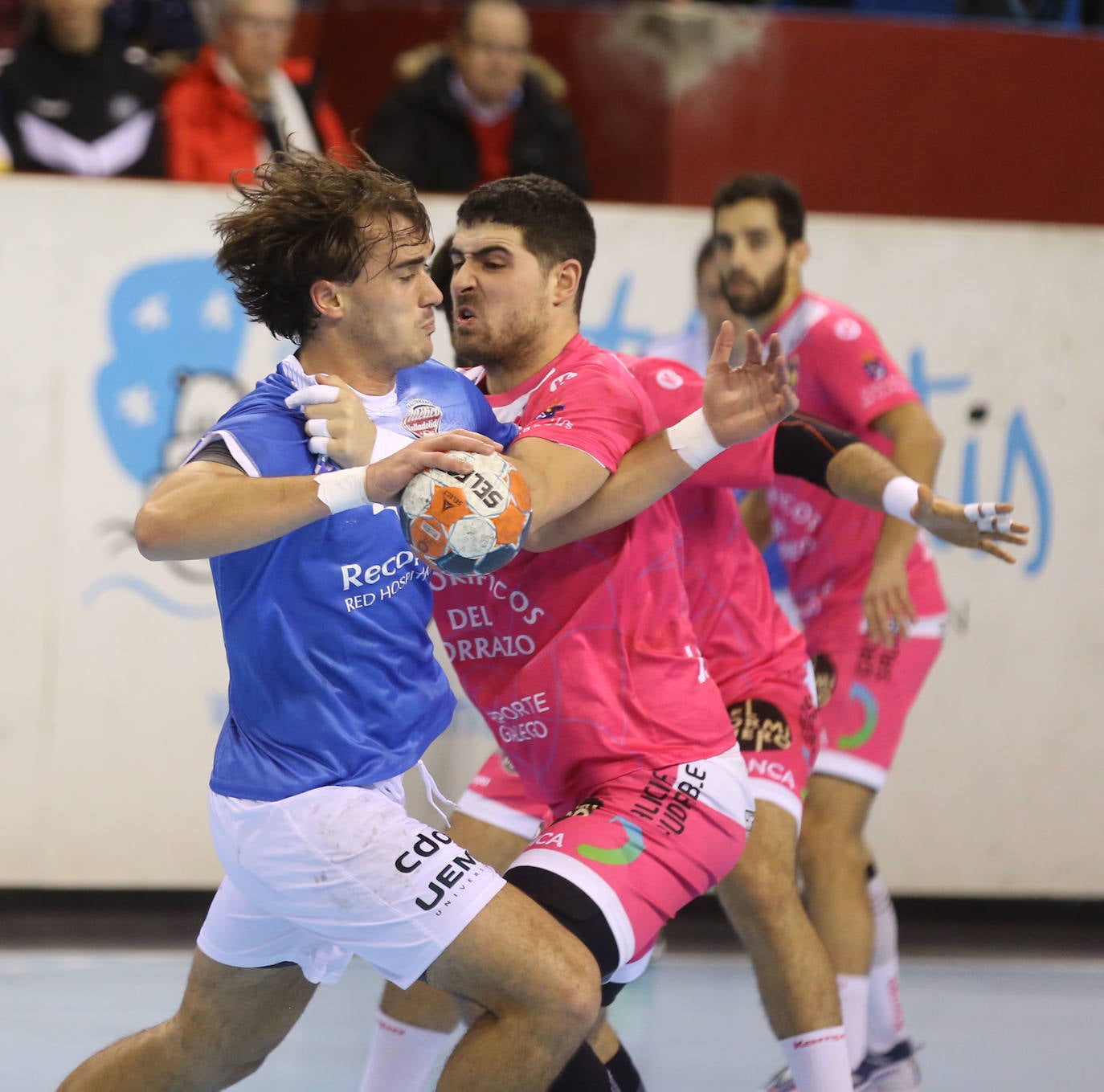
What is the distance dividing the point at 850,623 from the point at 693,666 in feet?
5.00

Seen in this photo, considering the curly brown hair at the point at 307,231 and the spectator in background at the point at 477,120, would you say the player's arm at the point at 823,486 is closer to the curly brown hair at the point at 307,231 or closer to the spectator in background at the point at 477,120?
the curly brown hair at the point at 307,231

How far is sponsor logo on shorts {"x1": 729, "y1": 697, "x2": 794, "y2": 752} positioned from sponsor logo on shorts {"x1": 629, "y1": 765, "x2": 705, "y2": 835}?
616 millimetres

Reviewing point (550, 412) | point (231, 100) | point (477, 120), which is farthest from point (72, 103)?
point (550, 412)

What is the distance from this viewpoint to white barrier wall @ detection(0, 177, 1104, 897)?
5.35 metres

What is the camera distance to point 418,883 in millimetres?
2568

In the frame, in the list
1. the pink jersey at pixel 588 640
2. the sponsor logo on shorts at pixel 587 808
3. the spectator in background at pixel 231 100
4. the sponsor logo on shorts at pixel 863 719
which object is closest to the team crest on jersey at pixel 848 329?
→ the sponsor logo on shorts at pixel 863 719

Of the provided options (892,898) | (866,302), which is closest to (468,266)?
(866,302)

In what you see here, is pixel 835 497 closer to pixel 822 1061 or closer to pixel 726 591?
pixel 726 591

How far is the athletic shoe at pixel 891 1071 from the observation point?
4250 millimetres

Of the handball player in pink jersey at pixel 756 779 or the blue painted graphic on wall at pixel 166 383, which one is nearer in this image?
the handball player in pink jersey at pixel 756 779

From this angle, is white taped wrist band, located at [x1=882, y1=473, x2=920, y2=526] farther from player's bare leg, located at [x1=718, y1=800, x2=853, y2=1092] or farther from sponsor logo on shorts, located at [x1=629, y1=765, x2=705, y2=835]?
sponsor logo on shorts, located at [x1=629, y1=765, x2=705, y2=835]

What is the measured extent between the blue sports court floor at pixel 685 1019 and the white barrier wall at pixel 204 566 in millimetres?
400

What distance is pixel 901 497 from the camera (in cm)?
348

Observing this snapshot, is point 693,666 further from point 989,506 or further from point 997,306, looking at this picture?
point 997,306
